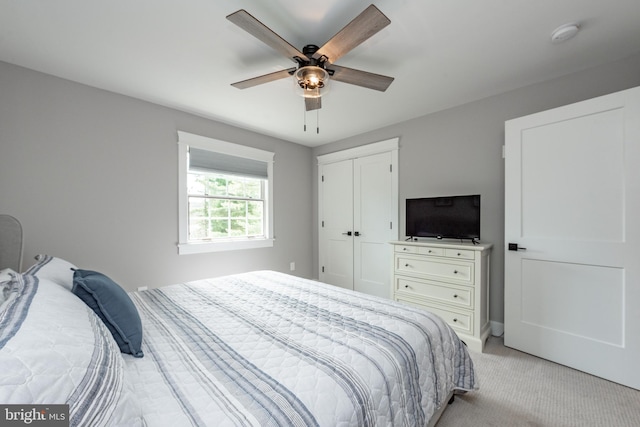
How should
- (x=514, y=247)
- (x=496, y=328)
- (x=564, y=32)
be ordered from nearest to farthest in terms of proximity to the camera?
(x=564, y=32) < (x=514, y=247) < (x=496, y=328)

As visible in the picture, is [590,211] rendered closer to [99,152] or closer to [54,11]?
[54,11]

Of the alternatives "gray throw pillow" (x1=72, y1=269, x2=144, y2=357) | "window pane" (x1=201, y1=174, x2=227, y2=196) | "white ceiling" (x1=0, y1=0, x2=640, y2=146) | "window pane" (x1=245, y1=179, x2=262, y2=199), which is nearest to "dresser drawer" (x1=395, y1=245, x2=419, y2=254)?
"white ceiling" (x1=0, y1=0, x2=640, y2=146)

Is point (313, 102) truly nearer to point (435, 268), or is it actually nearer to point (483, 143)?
point (483, 143)

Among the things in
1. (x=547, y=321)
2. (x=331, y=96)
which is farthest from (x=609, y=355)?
(x=331, y=96)

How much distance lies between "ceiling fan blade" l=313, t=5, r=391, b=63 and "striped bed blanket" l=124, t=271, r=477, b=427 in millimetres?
1583

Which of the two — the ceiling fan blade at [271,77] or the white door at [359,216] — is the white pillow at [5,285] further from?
the white door at [359,216]

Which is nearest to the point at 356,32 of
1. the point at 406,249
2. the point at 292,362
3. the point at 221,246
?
the point at 292,362

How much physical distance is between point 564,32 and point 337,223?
317 cm

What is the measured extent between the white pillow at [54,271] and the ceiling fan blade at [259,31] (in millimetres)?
1645

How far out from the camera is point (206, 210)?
132 inches

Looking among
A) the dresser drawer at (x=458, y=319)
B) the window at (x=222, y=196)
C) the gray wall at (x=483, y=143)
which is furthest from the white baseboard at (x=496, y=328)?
the window at (x=222, y=196)

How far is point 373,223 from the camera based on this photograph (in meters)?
3.79

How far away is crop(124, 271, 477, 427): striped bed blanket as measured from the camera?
2.72 ft

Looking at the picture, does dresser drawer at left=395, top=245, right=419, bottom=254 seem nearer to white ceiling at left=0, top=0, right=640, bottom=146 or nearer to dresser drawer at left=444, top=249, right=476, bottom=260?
dresser drawer at left=444, top=249, right=476, bottom=260
